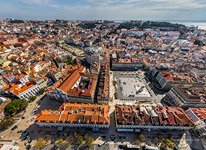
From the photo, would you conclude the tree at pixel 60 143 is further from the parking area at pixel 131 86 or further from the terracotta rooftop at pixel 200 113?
the terracotta rooftop at pixel 200 113

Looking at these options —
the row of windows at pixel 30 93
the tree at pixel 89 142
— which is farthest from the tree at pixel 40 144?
the row of windows at pixel 30 93

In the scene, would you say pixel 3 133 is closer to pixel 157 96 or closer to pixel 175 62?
pixel 157 96

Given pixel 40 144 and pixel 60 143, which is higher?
pixel 40 144

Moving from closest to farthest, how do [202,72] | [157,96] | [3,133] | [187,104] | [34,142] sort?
[34,142] → [3,133] → [187,104] → [157,96] → [202,72]

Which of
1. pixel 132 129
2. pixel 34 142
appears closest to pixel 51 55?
pixel 34 142

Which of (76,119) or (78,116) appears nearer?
(76,119)

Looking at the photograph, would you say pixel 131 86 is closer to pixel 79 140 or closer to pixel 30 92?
pixel 79 140

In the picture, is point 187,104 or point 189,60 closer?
point 187,104

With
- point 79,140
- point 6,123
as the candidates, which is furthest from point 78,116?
point 6,123

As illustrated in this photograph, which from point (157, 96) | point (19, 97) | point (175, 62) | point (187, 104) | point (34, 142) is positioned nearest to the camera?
point (34, 142)
